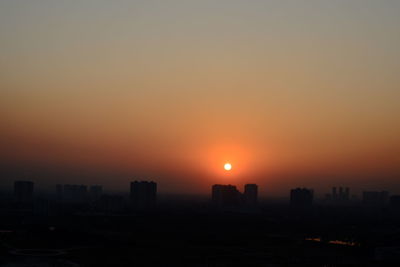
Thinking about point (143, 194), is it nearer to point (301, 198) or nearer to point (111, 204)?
point (111, 204)

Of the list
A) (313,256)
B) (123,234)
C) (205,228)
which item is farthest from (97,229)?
(313,256)

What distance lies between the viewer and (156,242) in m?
78.0

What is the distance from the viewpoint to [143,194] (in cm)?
17275

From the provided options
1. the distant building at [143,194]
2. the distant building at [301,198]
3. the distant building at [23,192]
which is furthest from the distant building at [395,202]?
the distant building at [23,192]

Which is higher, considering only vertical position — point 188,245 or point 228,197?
point 228,197

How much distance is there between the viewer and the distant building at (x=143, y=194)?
172 meters

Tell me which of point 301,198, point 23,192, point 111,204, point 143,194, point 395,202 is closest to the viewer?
point 111,204

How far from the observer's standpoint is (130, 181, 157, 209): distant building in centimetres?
17200

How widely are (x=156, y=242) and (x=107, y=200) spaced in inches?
3172

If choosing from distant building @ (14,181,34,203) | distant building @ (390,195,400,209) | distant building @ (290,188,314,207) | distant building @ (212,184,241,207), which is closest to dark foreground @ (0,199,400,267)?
distant building @ (14,181,34,203)

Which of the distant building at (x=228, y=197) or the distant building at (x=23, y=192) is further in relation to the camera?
the distant building at (x=228, y=197)

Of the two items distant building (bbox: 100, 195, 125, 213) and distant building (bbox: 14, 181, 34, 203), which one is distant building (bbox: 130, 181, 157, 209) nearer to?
distant building (bbox: 100, 195, 125, 213)

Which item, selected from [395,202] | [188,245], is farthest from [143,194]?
[188,245]

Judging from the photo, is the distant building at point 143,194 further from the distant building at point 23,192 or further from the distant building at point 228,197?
the distant building at point 23,192
